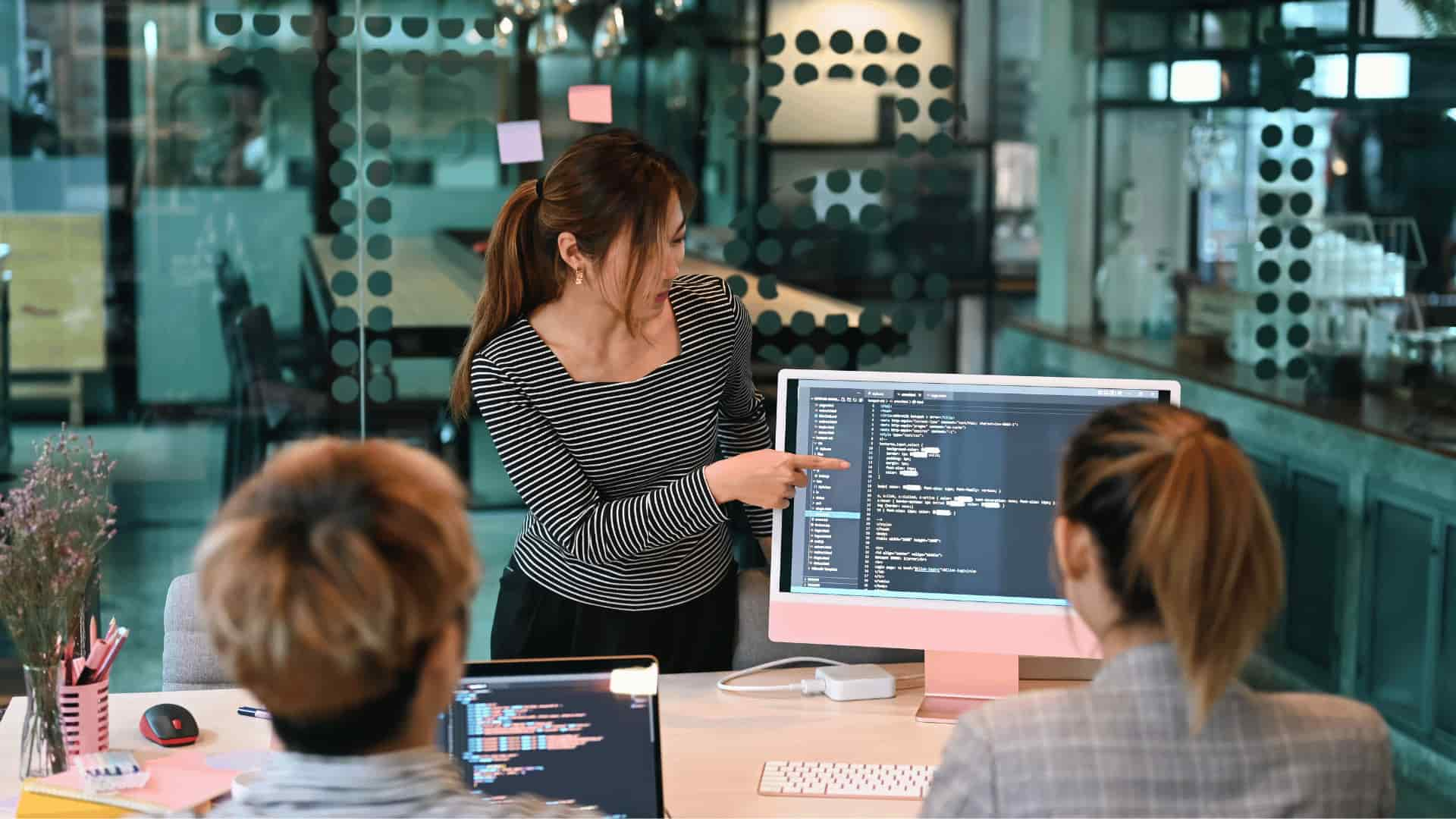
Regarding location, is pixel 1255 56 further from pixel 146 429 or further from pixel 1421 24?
pixel 146 429

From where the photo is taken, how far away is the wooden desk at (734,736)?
183 centimetres

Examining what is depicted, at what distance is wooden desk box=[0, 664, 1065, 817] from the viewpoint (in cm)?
183

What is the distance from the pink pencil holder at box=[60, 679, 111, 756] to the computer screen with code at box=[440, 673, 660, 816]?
50 centimetres

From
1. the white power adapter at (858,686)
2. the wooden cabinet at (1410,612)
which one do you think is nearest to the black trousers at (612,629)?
the white power adapter at (858,686)

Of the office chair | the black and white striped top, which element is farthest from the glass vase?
the office chair

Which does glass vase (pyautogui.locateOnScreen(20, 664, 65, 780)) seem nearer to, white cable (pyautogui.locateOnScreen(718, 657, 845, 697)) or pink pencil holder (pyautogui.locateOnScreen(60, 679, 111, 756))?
pink pencil holder (pyautogui.locateOnScreen(60, 679, 111, 756))

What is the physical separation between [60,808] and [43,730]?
5.5 inches

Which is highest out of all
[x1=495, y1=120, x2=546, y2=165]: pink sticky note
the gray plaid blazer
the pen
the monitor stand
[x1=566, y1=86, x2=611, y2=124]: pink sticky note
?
[x1=566, y1=86, x2=611, y2=124]: pink sticky note

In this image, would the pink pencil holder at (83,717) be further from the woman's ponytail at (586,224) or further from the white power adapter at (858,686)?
the white power adapter at (858,686)

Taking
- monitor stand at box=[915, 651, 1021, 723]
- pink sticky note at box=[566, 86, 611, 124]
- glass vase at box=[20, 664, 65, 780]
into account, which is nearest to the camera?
glass vase at box=[20, 664, 65, 780]

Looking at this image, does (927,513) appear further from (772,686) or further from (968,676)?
(772,686)

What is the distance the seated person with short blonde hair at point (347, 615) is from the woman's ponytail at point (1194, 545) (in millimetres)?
535

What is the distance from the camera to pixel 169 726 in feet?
6.51

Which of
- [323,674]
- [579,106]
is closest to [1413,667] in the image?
[579,106]
